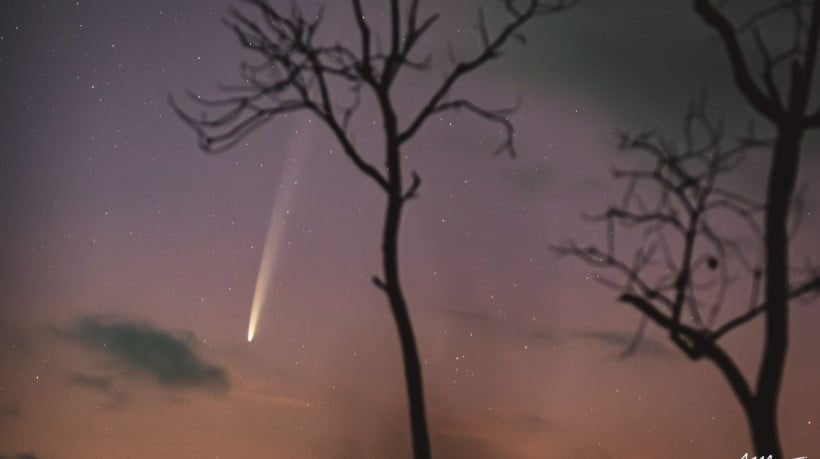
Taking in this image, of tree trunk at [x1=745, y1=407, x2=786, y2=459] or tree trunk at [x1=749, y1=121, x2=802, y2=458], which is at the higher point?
tree trunk at [x1=749, y1=121, x2=802, y2=458]

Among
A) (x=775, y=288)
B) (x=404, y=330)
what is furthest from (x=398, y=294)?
(x=775, y=288)

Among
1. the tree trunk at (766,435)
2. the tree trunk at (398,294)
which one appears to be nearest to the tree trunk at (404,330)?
the tree trunk at (398,294)

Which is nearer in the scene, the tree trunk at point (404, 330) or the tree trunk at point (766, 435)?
the tree trunk at point (766, 435)

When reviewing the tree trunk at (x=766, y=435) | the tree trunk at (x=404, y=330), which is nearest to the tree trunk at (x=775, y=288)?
the tree trunk at (x=766, y=435)

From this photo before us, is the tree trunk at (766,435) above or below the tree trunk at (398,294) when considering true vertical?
below

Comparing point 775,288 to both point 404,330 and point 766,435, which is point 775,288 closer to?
point 766,435

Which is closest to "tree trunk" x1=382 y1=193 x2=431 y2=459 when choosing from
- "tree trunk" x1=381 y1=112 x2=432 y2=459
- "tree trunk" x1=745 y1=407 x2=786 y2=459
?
"tree trunk" x1=381 y1=112 x2=432 y2=459

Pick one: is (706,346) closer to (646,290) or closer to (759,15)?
(646,290)

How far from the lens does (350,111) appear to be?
9.72 metres

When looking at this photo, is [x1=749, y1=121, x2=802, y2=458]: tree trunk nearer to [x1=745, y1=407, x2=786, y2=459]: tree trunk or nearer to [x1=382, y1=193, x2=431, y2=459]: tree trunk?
[x1=745, y1=407, x2=786, y2=459]: tree trunk

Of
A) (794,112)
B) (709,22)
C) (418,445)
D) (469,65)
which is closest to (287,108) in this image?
(469,65)

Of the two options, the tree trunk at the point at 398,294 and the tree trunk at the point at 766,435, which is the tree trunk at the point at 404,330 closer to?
the tree trunk at the point at 398,294

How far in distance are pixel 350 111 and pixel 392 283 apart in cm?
198

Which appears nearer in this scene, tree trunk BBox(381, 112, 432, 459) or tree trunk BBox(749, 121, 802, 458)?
tree trunk BBox(749, 121, 802, 458)
